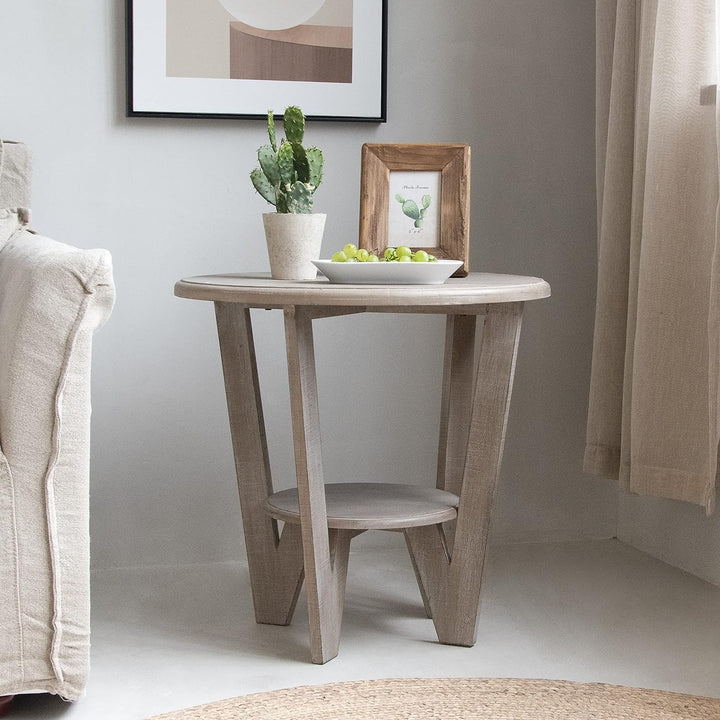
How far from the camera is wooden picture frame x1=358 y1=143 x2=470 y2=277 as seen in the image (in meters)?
1.87

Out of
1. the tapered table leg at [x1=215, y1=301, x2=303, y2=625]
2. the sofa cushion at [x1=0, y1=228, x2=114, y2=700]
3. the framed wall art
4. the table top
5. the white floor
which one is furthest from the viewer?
the framed wall art

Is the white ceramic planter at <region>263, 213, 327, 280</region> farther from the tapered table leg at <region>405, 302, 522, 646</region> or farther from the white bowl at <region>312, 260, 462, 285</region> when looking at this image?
the tapered table leg at <region>405, 302, 522, 646</region>

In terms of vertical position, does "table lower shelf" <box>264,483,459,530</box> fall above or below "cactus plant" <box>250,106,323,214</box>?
below

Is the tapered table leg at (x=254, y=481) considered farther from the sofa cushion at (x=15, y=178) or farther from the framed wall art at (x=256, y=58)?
the framed wall art at (x=256, y=58)

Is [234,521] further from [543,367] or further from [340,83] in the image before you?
[340,83]

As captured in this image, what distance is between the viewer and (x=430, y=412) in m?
2.39

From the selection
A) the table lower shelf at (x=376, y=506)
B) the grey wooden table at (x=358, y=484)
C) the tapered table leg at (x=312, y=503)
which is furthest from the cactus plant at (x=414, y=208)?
the table lower shelf at (x=376, y=506)

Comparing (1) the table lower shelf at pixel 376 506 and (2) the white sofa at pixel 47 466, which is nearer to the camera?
(2) the white sofa at pixel 47 466

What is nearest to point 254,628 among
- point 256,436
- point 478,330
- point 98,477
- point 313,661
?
point 313,661

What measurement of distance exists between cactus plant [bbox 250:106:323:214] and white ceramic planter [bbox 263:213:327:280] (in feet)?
0.09

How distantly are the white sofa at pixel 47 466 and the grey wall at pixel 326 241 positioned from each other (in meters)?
0.70

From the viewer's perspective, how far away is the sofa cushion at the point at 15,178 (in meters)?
1.92

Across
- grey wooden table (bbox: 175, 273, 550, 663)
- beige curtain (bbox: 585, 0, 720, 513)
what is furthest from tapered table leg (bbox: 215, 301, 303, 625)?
beige curtain (bbox: 585, 0, 720, 513)

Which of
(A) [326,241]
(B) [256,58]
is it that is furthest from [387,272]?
(B) [256,58]
